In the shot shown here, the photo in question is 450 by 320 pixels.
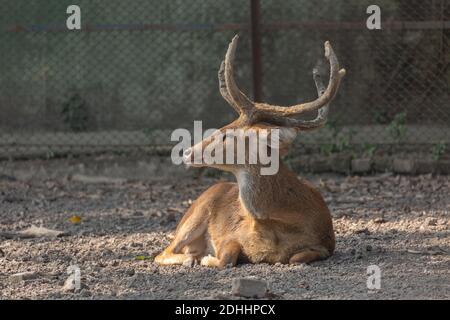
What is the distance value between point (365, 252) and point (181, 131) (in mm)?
4694

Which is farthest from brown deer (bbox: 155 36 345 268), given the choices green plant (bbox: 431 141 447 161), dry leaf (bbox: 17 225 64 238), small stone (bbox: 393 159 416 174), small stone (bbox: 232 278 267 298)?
Answer: green plant (bbox: 431 141 447 161)

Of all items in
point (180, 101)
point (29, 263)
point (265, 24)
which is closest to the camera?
point (29, 263)

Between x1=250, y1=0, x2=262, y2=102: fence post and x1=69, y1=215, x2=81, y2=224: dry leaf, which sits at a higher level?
x1=250, y1=0, x2=262, y2=102: fence post

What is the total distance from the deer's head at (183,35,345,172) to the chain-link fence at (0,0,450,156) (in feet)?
14.4

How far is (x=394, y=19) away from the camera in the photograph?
450 inches

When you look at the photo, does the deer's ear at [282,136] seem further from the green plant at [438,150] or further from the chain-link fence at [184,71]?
the green plant at [438,150]

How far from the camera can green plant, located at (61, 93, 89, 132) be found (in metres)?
11.8

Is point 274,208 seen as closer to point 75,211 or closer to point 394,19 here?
point 75,211

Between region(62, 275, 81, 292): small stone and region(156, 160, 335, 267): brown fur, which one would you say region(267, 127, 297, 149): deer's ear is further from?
region(62, 275, 81, 292): small stone

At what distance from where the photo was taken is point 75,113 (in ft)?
38.7

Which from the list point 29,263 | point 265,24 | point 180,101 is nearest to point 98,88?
point 180,101

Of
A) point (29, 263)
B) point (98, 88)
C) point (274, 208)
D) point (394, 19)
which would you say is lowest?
point (29, 263)

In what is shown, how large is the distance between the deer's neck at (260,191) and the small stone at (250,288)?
1.05 meters

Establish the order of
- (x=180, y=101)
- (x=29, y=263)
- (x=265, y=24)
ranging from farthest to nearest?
(x=180, y=101)
(x=265, y=24)
(x=29, y=263)
